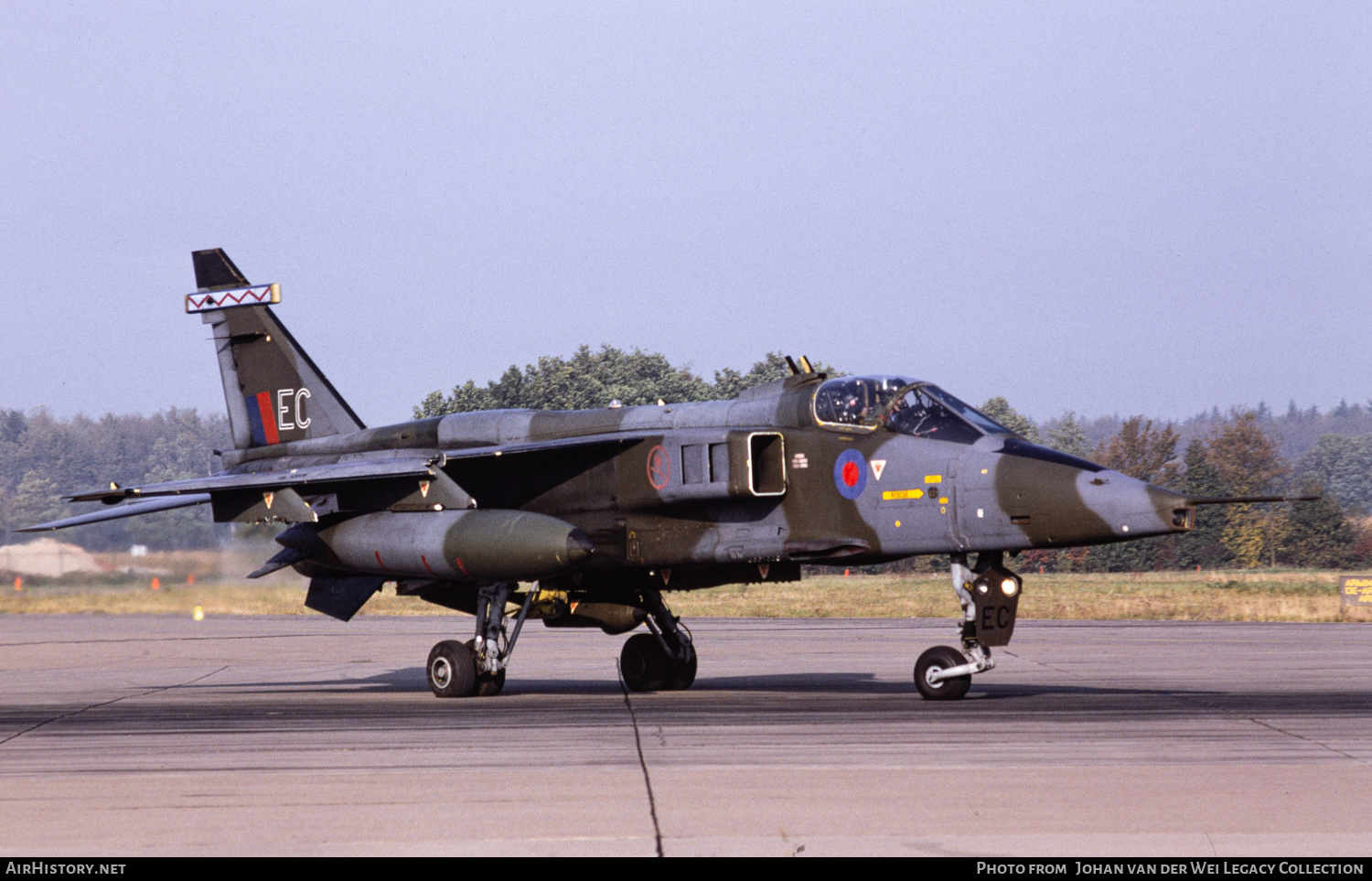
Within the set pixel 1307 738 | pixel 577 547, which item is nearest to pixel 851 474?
pixel 577 547

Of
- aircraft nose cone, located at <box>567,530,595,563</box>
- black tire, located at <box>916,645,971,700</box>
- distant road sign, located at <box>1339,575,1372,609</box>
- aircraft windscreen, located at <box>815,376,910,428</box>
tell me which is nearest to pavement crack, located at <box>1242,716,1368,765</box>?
black tire, located at <box>916,645,971,700</box>

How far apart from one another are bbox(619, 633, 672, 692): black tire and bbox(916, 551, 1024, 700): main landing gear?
13.3 feet

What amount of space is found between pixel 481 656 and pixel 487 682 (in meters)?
0.33

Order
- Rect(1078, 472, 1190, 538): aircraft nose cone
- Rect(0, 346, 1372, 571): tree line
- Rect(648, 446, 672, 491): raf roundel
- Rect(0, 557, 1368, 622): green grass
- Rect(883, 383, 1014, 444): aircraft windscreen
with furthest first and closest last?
Rect(0, 346, 1372, 571): tree line
Rect(0, 557, 1368, 622): green grass
Rect(648, 446, 672, 491): raf roundel
Rect(883, 383, 1014, 444): aircraft windscreen
Rect(1078, 472, 1190, 538): aircraft nose cone

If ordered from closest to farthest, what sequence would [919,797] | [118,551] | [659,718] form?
[919,797], [659,718], [118,551]

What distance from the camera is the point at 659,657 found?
1706 centimetres

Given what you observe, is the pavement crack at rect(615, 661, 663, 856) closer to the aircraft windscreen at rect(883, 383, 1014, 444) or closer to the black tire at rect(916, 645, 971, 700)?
the black tire at rect(916, 645, 971, 700)

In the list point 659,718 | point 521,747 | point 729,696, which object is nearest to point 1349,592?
point 729,696

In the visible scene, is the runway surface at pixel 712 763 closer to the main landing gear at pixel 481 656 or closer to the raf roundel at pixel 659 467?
the main landing gear at pixel 481 656

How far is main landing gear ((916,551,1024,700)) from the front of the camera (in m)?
13.4

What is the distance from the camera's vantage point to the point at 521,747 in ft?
36.4

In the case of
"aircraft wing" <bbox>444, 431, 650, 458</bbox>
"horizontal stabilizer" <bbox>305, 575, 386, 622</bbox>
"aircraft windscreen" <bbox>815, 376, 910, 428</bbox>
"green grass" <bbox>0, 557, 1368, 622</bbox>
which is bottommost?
"green grass" <bbox>0, 557, 1368, 622</bbox>

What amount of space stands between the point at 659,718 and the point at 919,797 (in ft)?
16.7
